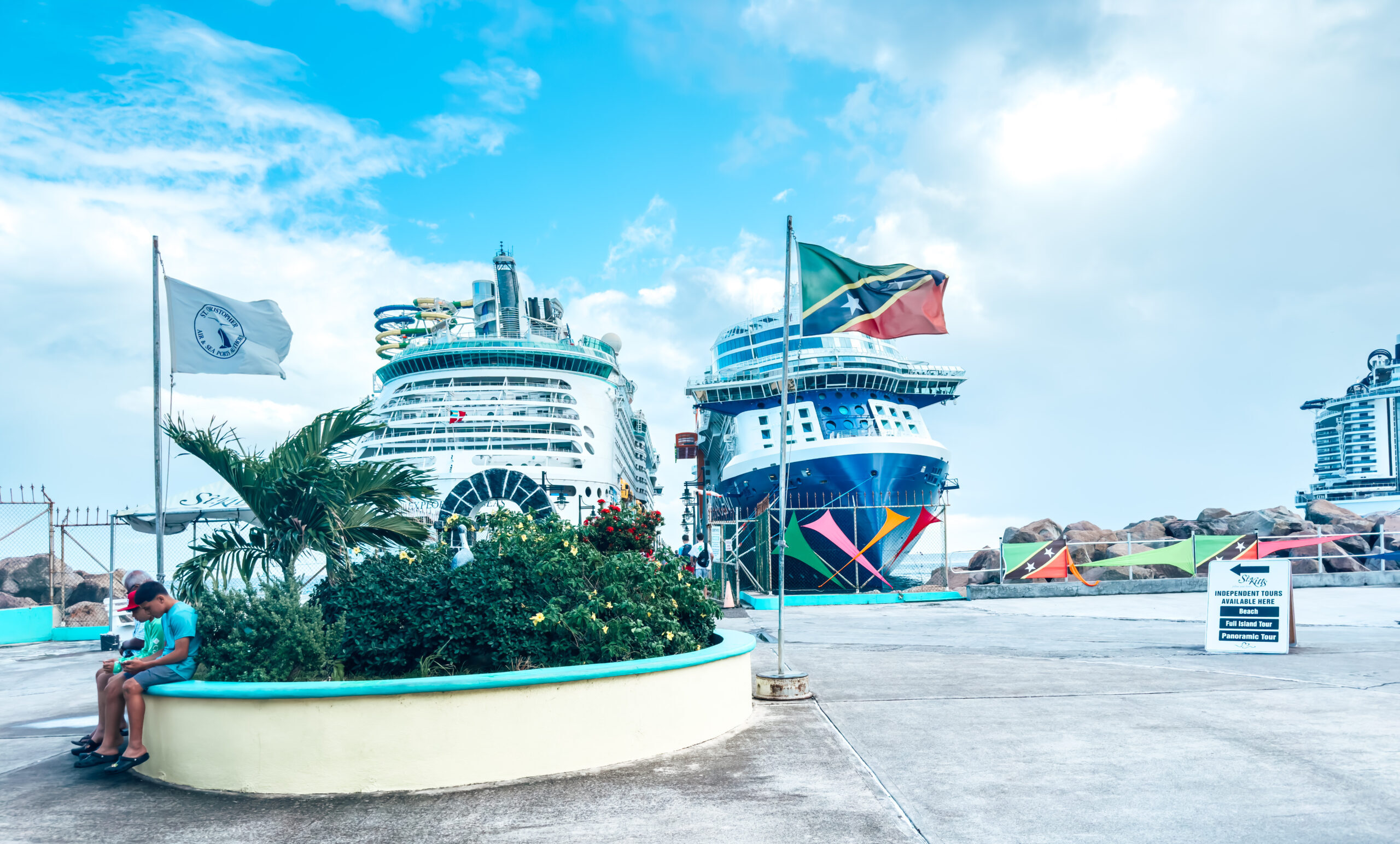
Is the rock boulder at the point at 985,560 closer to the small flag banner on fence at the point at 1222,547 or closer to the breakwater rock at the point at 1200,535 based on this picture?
the breakwater rock at the point at 1200,535

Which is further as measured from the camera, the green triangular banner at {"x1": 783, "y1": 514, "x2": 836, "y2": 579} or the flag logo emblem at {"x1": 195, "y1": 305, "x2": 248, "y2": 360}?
the green triangular banner at {"x1": 783, "y1": 514, "x2": 836, "y2": 579}

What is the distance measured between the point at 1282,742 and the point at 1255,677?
10.8 ft

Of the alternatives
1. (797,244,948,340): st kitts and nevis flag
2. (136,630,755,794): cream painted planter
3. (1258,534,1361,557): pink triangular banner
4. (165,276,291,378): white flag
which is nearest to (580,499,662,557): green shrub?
(136,630,755,794): cream painted planter

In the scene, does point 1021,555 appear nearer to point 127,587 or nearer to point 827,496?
point 827,496

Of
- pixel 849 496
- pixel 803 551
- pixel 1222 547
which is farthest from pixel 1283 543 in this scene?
pixel 803 551

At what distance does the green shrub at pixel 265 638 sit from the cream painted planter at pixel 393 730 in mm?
401

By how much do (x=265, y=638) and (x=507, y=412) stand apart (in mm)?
28043

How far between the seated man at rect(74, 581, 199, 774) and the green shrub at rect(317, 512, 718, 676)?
1090 millimetres

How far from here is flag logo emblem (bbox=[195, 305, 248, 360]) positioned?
32.5 feet

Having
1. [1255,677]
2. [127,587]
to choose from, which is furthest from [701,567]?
[127,587]

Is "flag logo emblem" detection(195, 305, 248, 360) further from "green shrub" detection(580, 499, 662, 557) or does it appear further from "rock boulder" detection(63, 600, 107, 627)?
"rock boulder" detection(63, 600, 107, 627)

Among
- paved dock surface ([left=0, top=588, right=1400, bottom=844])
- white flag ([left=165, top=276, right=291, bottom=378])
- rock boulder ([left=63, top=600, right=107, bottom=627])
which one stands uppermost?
white flag ([left=165, top=276, right=291, bottom=378])

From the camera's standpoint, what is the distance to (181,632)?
20.4 feet

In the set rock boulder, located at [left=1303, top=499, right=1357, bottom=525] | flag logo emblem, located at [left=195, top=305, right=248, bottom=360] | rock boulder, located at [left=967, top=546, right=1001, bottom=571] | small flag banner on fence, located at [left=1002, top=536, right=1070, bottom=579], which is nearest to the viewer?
flag logo emblem, located at [left=195, top=305, right=248, bottom=360]
